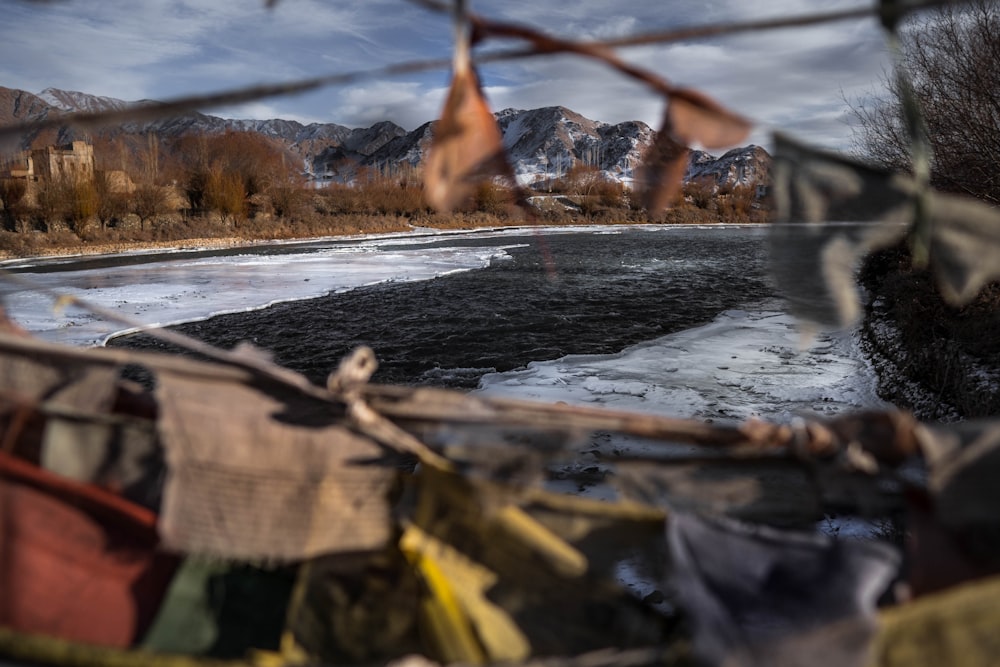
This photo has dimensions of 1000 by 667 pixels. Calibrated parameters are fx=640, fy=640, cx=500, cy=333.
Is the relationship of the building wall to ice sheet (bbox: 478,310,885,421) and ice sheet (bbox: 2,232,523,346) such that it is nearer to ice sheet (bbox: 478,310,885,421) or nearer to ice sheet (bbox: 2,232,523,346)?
ice sheet (bbox: 2,232,523,346)

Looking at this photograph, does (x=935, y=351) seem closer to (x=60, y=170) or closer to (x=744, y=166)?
(x=744, y=166)

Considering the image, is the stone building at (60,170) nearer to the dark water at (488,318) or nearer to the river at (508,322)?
the river at (508,322)

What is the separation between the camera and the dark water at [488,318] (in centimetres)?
730

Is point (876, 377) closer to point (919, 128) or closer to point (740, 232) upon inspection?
point (919, 128)

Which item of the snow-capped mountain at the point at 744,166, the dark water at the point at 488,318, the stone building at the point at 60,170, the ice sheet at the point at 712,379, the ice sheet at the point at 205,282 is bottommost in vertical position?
the ice sheet at the point at 712,379

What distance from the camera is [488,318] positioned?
9.51 m

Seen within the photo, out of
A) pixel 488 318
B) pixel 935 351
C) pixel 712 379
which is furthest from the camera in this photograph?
pixel 488 318

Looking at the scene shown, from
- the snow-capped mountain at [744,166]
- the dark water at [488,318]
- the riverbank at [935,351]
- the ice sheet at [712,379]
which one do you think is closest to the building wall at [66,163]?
the dark water at [488,318]

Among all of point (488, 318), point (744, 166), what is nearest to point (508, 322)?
point (488, 318)

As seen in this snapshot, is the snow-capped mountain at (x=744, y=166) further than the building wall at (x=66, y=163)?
No

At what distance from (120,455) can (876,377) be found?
717 centimetres

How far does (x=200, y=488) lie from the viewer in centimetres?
107

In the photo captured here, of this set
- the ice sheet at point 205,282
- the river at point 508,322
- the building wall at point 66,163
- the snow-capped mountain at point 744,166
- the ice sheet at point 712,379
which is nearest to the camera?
the snow-capped mountain at point 744,166

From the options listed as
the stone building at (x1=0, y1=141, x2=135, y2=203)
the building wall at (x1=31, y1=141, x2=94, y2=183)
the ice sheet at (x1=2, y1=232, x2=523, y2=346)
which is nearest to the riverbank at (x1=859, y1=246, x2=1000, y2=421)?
the ice sheet at (x1=2, y1=232, x2=523, y2=346)
